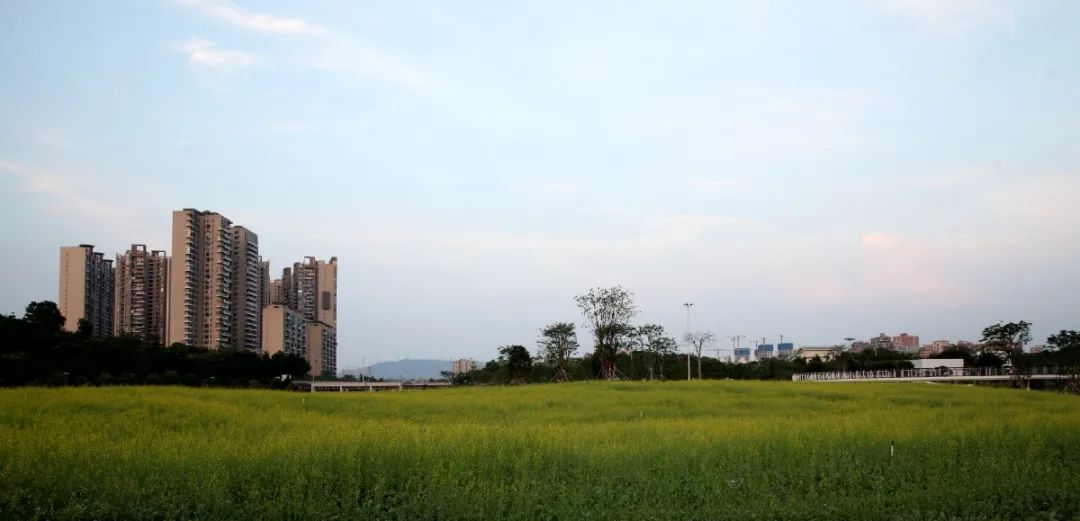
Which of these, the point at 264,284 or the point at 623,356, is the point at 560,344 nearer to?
the point at 623,356

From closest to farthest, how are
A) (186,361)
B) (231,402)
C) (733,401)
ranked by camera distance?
(231,402), (733,401), (186,361)

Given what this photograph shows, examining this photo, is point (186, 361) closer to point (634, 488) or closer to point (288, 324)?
point (288, 324)

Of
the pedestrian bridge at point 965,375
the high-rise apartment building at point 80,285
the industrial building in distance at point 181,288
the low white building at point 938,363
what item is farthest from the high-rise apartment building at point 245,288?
the low white building at point 938,363

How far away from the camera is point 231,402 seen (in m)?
25.0

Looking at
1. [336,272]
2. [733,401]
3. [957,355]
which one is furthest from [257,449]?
[336,272]

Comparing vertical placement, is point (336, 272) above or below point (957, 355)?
above

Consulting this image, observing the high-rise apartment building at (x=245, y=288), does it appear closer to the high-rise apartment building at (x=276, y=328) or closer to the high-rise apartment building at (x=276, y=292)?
the high-rise apartment building at (x=276, y=328)

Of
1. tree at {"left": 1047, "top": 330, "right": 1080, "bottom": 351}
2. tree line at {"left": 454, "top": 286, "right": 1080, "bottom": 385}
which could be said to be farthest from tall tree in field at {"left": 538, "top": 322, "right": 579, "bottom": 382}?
tree at {"left": 1047, "top": 330, "right": 1080, "bottom": 351}

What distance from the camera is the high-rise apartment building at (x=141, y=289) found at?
9331 centimetres

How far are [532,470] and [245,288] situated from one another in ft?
305

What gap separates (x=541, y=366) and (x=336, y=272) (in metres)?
73.0

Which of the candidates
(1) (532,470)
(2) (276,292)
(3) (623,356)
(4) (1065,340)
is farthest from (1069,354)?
(2) (276,292)

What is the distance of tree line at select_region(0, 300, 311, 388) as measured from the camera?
49812 millimetres

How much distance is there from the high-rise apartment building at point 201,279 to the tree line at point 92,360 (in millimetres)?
16874
